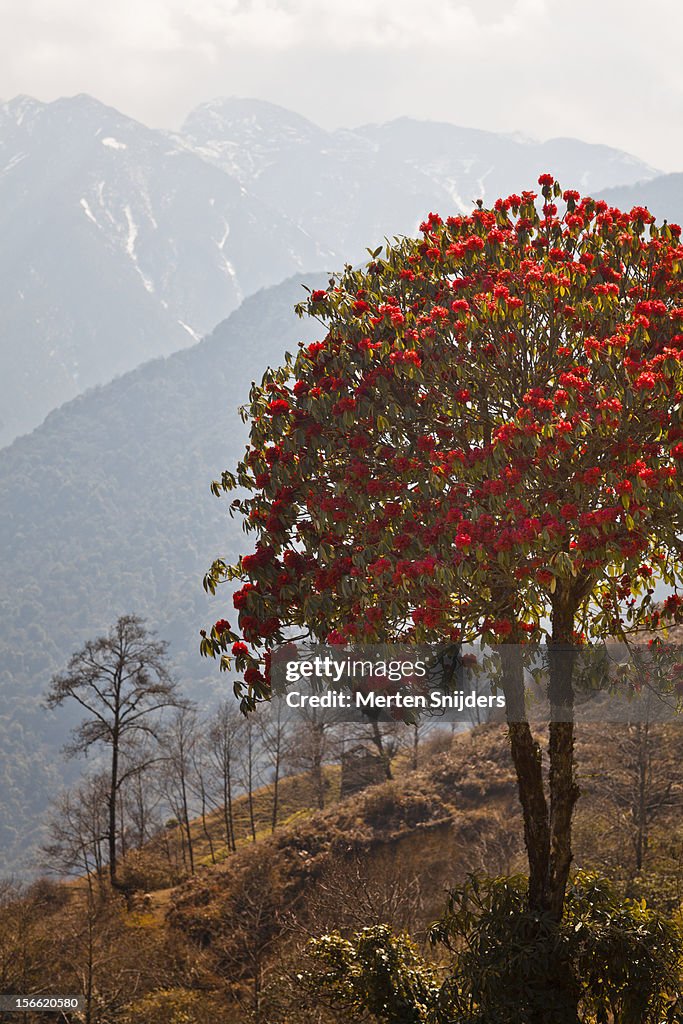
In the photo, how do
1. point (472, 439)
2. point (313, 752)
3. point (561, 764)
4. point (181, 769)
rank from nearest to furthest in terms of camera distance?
point (472, 439) → point (561, 764) → point (313, 752) → point (181, 769)

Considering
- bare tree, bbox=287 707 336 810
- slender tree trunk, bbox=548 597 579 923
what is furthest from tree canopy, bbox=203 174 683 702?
bare tree, bbox=287 707 336 810

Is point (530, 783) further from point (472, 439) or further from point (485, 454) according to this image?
point (485, 454)

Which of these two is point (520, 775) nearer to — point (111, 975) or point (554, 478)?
point (554, 478)

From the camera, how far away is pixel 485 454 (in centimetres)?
676

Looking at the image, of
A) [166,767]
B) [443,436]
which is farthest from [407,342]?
[166,767]

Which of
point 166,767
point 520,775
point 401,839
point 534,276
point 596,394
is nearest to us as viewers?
point 596,394

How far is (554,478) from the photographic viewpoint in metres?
6.84

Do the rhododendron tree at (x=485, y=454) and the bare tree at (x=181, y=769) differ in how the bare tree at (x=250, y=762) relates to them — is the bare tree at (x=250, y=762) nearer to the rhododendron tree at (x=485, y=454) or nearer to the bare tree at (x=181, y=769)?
the bare tree at (x=181, y=769)

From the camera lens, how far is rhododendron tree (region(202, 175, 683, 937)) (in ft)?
21.3

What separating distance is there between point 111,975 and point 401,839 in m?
10.6

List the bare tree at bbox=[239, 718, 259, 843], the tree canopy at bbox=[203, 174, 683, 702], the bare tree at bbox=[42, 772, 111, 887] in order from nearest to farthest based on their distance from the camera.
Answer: the tree canopy at bbox=[203, 174, 683, 702], the bare tree at bbox=[42, 772, 111, 887], the bare tree at bbox=[239, 718, 259, 843]

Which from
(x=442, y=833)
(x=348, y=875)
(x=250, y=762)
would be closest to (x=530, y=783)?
(x=348, y=875)

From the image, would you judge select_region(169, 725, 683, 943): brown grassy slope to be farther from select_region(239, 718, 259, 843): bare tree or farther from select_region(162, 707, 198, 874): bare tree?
select_region(162, 707, 198, 874): bare tree

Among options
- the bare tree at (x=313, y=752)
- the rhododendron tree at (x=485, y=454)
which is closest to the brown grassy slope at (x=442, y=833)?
the bare tree at (x=313, y=752)
